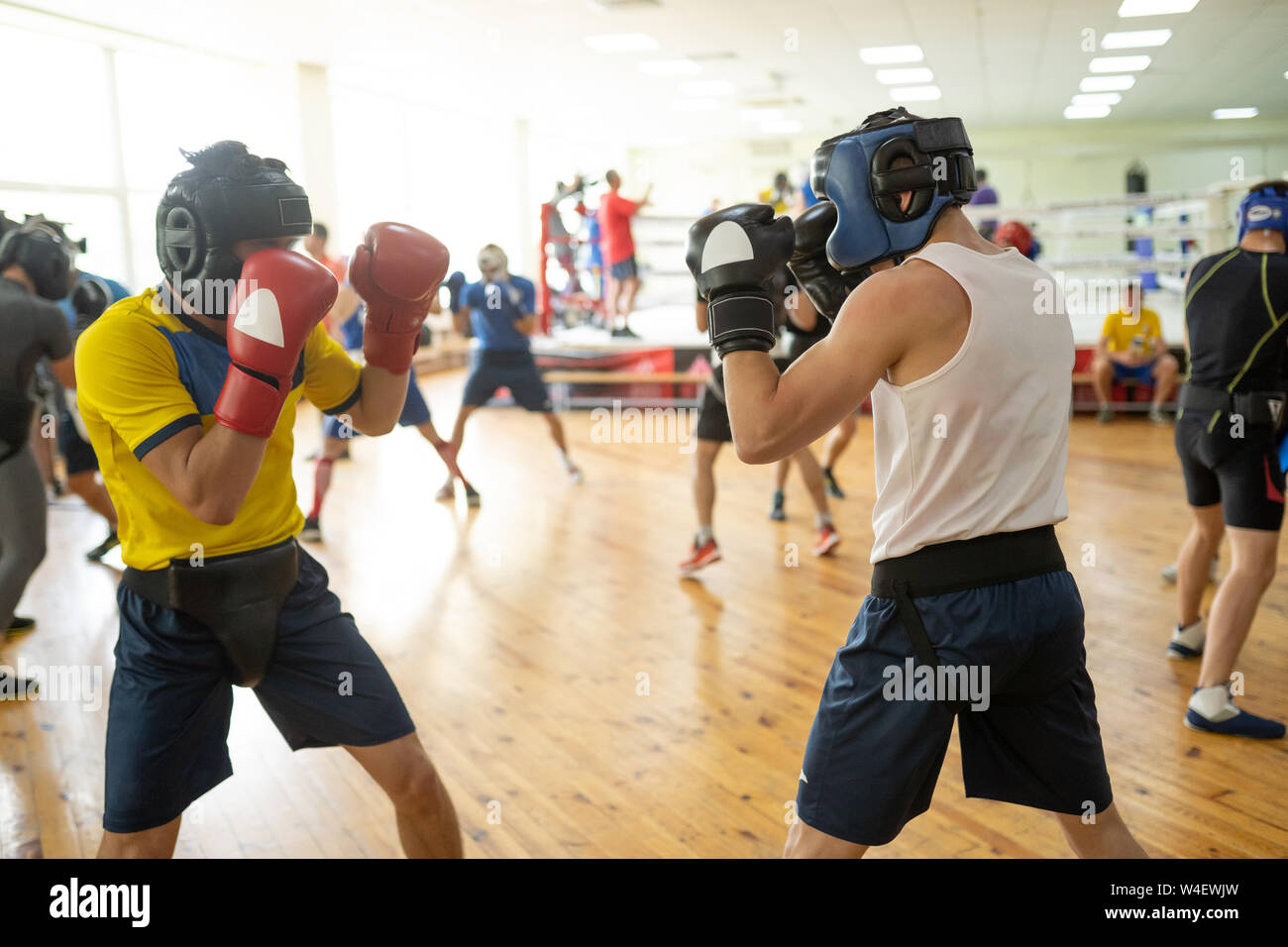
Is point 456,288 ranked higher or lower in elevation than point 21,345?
higher

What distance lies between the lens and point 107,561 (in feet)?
14.2

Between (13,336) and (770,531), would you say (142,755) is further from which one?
(770,531)

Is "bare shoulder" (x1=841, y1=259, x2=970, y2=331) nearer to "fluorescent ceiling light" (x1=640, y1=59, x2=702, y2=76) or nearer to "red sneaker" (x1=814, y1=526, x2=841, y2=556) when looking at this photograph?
"red sneaker" (x1=814, y1=526, x2=841, y2=556)

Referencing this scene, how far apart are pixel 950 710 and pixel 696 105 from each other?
13.8 meters

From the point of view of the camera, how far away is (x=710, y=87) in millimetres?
12250

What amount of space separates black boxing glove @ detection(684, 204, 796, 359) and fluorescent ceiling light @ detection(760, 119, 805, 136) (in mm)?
15039

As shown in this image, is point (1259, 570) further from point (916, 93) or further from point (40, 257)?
point (916, 93)

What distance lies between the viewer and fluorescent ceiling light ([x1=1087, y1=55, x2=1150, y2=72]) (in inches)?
400

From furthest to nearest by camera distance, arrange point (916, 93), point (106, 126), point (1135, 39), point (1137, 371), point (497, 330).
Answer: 1. point (916, 93)
2. point (1135, 39)
3. point (106, 126)
4. point (1137, 371)
5. point (497, 330)

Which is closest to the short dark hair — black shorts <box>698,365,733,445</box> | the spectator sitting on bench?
black shorts <box>698,365,733,445</box>

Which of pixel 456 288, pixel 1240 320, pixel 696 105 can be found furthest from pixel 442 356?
pixel 1240 320

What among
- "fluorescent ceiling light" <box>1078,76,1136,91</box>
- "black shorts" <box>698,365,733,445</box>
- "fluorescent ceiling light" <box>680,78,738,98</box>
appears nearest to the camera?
"black shorts" <box>698,365,733,445</box>

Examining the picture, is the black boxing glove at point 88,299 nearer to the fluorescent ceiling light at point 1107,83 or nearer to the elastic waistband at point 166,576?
the elastic waistband at point 166,576
